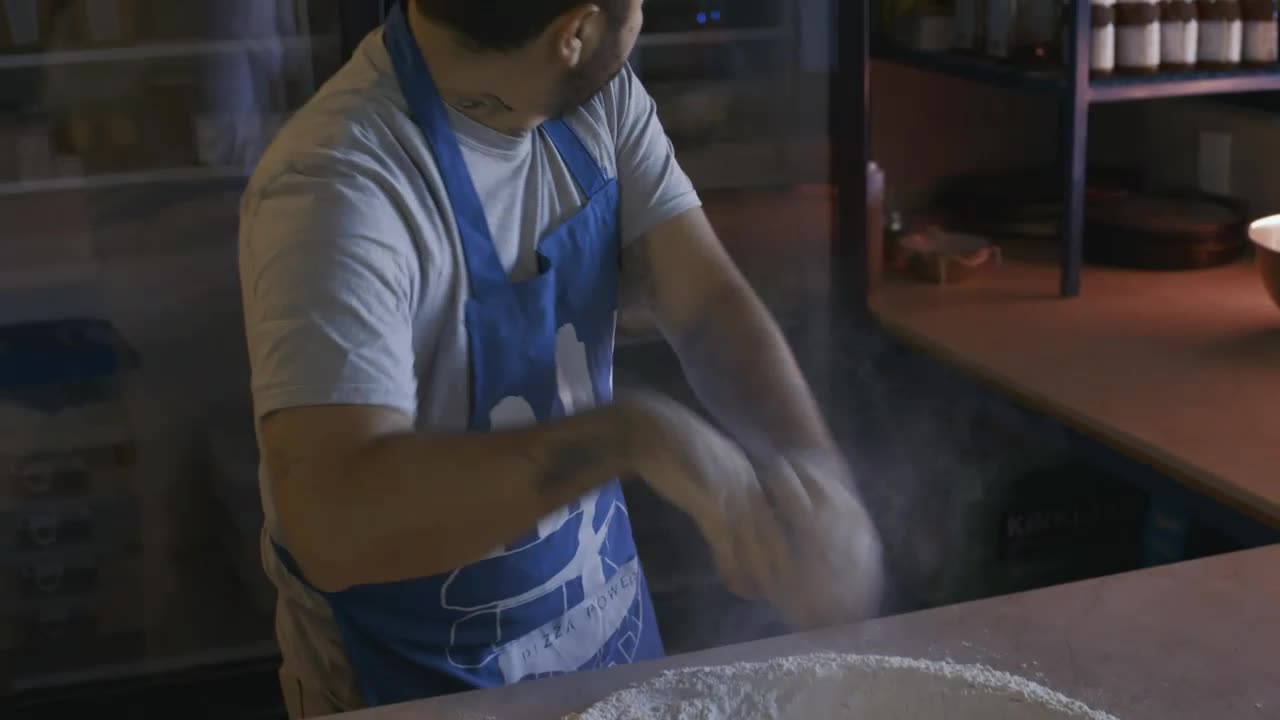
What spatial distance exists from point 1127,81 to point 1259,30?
0.83 ft

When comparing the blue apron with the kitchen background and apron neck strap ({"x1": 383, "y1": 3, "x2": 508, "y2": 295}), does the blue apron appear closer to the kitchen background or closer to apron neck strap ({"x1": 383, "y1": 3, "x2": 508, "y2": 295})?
apron neck strap ({"x1": 383, "y1": 3, "x2": 508, "y2": 295})

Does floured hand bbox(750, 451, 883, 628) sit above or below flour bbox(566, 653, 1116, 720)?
above

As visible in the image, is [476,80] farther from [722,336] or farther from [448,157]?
[722,336]

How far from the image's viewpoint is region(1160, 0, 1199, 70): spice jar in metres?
2.26

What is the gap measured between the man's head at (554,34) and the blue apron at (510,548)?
0.09 metres

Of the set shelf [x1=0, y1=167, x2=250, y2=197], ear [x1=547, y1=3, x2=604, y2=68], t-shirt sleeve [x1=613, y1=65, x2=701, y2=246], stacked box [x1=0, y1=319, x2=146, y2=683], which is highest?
ear [x1=547, y1=3, x2=604, y2=68]

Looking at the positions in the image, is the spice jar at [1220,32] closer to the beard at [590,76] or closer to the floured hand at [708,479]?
the beard at [590,76]

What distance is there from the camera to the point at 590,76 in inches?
48.8

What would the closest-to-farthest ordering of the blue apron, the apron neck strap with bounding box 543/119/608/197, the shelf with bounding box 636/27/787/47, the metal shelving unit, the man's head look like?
1. the man's head
2. the blue apron
3. the apron neck strap with bounding box 543/119/608/197
4. the metal shelving unit
5. the shelf with bounding box 636/27/787/47

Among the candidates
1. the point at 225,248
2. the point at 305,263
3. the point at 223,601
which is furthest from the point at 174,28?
the point at 305,263

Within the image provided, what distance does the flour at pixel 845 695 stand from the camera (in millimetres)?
1053

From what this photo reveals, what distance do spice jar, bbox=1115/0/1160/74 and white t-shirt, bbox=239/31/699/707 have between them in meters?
1.09

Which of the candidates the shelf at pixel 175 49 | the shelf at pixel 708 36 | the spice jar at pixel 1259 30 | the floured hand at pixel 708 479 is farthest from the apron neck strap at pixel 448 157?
the spice jar at pixel 1259 30

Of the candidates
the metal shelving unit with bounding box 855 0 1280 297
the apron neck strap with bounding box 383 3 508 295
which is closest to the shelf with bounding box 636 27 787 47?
the metal shelving unit with bounding box 855 0 1280 297
